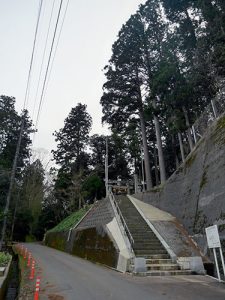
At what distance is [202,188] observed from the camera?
40.6 ft

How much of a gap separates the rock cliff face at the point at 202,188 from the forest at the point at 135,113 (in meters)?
3.33

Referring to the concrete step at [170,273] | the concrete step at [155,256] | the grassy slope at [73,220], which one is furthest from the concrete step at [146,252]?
the grassy slope at [73,220]

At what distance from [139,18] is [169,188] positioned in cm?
1725

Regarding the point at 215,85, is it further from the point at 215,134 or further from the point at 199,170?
the point at 199,170

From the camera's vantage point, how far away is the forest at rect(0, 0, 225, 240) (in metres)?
17.1

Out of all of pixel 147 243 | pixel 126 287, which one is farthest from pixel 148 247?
pixel 126 287

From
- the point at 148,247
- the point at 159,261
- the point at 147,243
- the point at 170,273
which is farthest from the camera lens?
the point at 147,243

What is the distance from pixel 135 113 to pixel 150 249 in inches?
582

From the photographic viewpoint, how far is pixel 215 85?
15766 millimetres

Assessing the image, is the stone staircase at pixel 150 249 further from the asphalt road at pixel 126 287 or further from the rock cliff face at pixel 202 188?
the rock cliff face at pixel 202 188

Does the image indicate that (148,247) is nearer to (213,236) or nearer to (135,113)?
(213,236)

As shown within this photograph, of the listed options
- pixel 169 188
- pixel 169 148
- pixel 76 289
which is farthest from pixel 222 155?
pixel 169 148

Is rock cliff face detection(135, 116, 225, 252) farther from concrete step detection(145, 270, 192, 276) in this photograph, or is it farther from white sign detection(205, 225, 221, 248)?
concrete step detection(145, 270, 192, 276)

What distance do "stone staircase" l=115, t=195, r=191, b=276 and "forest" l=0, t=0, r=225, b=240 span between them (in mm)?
5141
